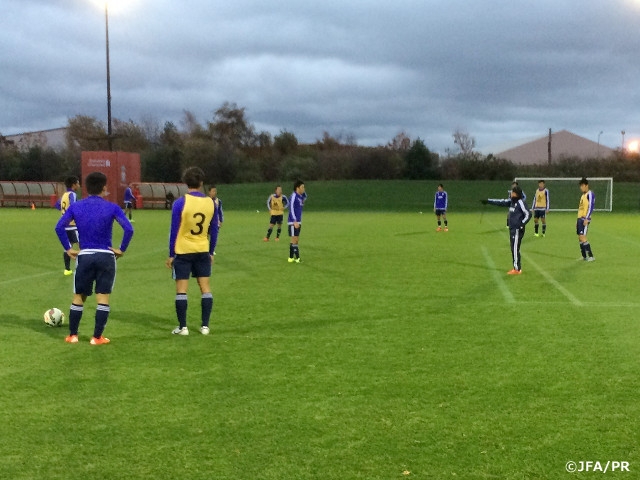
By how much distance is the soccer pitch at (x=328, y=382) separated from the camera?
4.00 m

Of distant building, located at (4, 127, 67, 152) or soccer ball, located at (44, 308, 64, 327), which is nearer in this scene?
soccer ball, located at (44, 308, 64, 327)

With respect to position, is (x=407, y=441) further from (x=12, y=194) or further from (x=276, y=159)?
(x=276, y=159)

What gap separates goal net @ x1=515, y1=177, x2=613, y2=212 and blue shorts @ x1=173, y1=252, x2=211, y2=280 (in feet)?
143

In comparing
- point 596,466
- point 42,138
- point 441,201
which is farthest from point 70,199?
point 42,138

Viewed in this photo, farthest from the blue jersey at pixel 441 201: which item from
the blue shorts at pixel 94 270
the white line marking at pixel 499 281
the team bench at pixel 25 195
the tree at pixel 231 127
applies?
the tree at pixel 231 127

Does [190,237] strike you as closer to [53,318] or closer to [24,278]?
[53,318]

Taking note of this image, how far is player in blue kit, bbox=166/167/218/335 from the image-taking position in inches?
279

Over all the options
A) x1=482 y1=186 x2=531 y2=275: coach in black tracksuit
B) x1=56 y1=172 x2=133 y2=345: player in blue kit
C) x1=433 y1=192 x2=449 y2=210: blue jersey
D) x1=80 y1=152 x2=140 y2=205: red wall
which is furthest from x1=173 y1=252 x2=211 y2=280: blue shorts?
x1=80 y1=152 x2=140 y2=205: red wall

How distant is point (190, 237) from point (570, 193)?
159 ft

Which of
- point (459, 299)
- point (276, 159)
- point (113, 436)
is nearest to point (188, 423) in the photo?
point (113, 436)

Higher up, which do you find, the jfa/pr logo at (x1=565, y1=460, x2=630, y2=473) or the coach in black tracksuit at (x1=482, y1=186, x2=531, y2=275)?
the coach in black tracksuit at (x1=482, y1=186, x2=531, y2=275)

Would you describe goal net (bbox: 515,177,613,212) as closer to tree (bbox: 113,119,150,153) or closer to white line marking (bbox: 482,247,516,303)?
white line marking (bbox: 482,247,516,303)

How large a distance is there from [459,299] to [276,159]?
66838 millimetres

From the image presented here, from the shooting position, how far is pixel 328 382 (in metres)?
5.59
